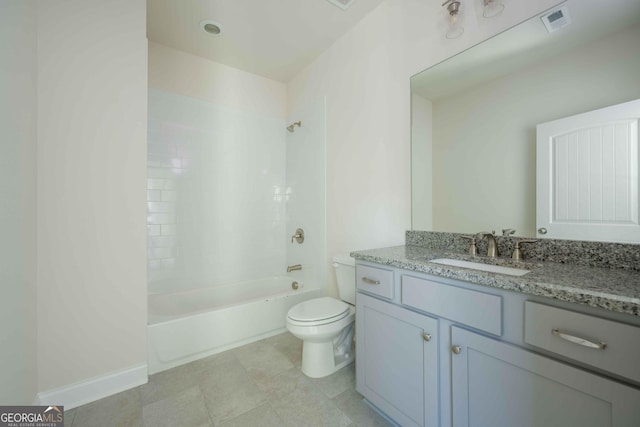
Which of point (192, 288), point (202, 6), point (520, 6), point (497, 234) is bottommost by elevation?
point (192, 288)

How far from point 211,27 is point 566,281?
9.19 feet

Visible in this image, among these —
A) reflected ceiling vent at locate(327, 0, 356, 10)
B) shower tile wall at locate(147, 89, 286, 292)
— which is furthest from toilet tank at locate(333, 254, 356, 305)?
reflected ceiling vent at locate(327, 0, 356, 10)

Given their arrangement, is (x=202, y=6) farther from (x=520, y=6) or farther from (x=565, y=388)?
(x=565, y=388)

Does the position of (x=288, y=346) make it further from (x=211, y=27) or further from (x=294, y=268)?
(x=211, y=27)

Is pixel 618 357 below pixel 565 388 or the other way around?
the other way around

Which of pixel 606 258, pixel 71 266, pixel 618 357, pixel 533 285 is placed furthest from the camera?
pixel 71 266

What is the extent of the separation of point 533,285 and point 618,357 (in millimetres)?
223

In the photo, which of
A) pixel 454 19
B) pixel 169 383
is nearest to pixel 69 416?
pixel 169 383

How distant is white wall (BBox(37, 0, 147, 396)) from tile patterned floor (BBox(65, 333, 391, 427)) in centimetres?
23

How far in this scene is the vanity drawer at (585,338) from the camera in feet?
2.03

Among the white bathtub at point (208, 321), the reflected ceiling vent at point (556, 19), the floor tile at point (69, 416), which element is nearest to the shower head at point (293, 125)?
the white bathtub at point (208, 321)

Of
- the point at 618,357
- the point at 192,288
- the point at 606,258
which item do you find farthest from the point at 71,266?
the point at 606,258

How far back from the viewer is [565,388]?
714 millimetres

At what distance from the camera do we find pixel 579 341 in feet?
2.23
